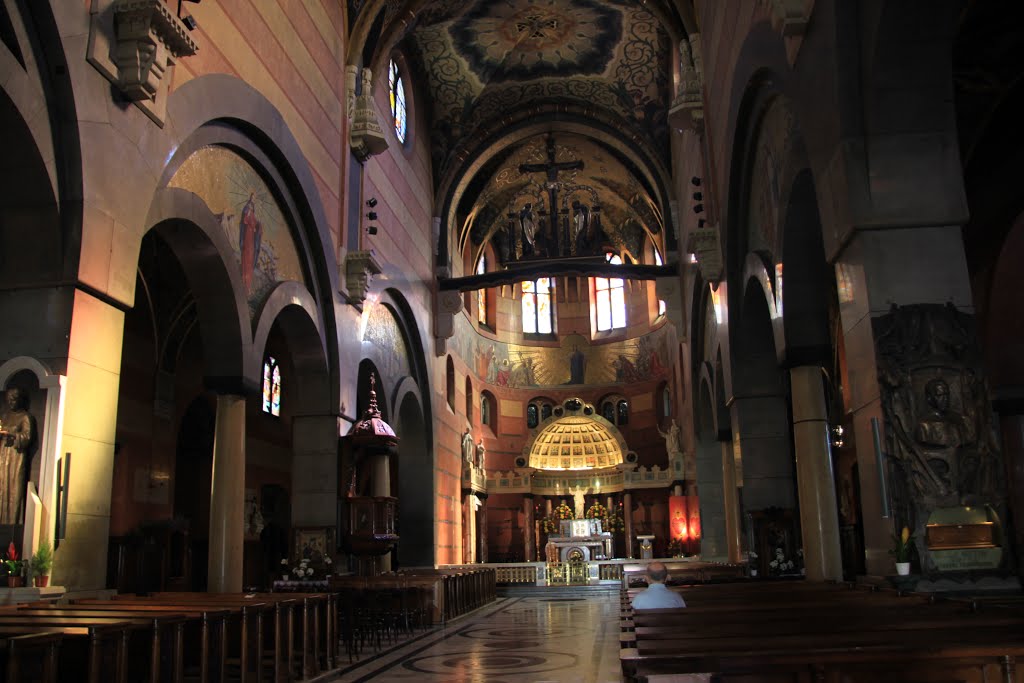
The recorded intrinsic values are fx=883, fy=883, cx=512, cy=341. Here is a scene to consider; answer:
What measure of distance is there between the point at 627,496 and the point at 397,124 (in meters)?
15.5

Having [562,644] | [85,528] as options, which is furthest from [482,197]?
[85,528]

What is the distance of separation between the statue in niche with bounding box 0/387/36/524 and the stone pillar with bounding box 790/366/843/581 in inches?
323

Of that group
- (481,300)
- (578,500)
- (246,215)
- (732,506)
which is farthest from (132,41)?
(578,500)

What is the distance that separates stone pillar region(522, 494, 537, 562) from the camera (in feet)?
99.6

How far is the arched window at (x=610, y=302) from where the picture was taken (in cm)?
3438

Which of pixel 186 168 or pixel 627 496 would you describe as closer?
pixel 186 168

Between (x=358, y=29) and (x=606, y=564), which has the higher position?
(x=358, y=29)

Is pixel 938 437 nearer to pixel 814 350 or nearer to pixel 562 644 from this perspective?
pixel 814 350

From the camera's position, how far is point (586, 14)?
21.1 m

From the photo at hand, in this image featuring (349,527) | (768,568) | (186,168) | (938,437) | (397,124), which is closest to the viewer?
(938,437)

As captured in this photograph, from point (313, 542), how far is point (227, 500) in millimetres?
2893

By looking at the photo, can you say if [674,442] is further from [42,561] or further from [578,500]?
[42,561]

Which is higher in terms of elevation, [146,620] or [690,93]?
[690,93]

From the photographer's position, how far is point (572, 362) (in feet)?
111
